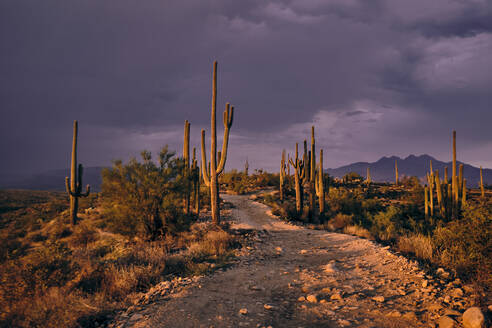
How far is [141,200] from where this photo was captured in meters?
12.8

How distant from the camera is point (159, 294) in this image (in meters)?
5.88

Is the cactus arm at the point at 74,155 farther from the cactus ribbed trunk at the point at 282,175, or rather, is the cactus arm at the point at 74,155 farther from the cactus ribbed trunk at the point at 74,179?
the cactus ribbed trunk at the point at 282,175

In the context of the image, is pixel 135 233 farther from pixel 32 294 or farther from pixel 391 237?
pixel 391 237

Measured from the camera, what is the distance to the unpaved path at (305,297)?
4.55 metres

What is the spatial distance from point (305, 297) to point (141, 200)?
9650mm

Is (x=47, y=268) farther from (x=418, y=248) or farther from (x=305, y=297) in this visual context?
(x=418, y=248)

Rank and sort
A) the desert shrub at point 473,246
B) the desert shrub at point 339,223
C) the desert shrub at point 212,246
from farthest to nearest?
the desert shrub at point 339,223 < the desert shrub at point 212,246 < the desert shrub at point 473,246

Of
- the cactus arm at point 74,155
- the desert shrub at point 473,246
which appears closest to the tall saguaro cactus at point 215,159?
the desert shrub at point 473,246

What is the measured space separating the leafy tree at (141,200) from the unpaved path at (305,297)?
561cm

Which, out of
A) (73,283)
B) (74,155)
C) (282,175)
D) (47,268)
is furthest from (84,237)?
(282,175)

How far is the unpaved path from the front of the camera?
455 centimetres

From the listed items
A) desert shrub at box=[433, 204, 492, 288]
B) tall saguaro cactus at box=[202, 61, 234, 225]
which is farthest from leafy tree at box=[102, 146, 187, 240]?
desert shrub at box=[433, 204, 492, 288]

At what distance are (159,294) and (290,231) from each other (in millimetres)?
10495

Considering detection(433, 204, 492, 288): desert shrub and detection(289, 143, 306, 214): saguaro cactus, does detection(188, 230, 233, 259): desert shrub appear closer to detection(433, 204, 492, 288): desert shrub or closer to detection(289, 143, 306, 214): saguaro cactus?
detection(433, 204, 492, 288): desert shrub
